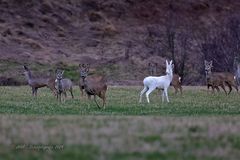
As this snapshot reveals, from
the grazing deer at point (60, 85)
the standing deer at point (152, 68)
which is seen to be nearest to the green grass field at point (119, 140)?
the grazing deer at point (60, 85)

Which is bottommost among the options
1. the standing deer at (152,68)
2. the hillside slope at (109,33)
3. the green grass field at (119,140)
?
the green grass field at (119,140)

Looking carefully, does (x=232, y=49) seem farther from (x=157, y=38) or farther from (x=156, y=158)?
(x=156, y=158)

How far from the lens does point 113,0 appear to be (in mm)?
74438

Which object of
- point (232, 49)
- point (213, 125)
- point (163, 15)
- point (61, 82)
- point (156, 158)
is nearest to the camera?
point (156, 158)

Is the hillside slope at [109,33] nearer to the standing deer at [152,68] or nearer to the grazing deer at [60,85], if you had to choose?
the standing deer at [152,68]

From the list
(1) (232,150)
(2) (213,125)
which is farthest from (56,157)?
(2) (213,125)

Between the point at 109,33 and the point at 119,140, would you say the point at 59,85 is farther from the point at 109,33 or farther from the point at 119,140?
the point at 109,33

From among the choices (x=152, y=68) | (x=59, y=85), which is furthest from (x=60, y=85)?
(x=152, y=68)

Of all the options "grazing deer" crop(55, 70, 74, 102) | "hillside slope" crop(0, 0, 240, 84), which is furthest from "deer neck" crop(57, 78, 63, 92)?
"hillside slope" crop(0, 0, 240, 84)

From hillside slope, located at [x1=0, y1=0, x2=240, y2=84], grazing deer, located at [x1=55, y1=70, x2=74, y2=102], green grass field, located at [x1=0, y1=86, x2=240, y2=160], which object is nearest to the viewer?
green grass field, located at [x1=0, y1=86, x2=240, y2=160]

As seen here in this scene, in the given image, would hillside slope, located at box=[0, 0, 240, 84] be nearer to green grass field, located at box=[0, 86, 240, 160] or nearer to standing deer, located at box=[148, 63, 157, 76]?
standing deer, located at box=[148, 63, 157, 76]

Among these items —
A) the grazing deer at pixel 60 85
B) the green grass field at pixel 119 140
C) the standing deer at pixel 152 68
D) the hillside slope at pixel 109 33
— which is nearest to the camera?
the green grass field at pixel 119 140

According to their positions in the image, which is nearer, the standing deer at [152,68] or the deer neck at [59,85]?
the deer neck at [59,85]

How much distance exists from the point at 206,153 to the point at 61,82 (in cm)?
1802
